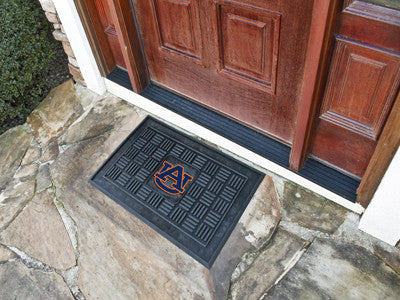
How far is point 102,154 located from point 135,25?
3.05 feet

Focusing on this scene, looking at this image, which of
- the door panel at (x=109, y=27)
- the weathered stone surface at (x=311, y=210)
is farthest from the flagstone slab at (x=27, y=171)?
the weathered stone surface at (x=311, y=210)

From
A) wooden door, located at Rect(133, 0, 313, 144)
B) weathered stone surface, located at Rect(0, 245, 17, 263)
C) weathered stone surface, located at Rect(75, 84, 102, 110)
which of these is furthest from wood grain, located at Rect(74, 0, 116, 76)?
weathered stone surface, located at Rect(0, 245, 17, 263)

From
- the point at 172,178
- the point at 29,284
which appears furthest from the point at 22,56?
the point at 29,284

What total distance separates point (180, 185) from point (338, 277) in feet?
3.47

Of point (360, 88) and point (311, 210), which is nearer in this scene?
point (360, 88)

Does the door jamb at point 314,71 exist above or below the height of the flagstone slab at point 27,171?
above

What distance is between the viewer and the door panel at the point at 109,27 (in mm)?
2326

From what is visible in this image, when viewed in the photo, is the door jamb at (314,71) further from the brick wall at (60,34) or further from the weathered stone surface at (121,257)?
the brick wall at (60,34)

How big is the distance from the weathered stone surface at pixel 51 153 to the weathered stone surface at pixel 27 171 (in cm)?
7

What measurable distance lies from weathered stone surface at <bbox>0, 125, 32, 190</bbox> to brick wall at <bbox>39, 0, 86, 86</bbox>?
606 millimetres

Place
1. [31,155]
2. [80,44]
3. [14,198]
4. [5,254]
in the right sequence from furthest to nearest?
[31,155], [80,44], [14,198], [5,254]

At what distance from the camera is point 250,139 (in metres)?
2.18

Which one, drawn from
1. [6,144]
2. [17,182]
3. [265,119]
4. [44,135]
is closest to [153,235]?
[265,119]

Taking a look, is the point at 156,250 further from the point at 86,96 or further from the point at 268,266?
the point at 86,96
